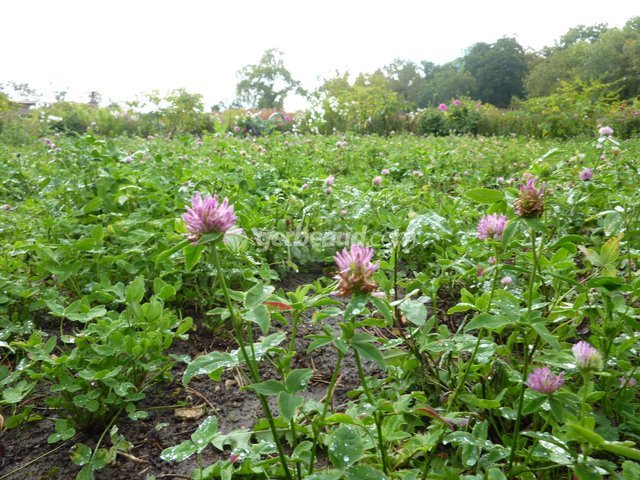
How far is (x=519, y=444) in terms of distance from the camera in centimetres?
106

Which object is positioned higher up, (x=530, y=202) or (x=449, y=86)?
(x=449, y=86)

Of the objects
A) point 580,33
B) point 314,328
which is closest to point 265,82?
point 580,33

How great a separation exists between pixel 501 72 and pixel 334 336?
167ft

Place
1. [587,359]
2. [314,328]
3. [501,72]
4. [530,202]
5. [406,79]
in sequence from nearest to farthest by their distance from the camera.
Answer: [587,359], [530,202], [314,328], [501,72], [406,79]

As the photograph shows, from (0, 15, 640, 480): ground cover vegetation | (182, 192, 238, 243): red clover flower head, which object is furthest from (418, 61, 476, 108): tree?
(182, 192, 238, 243): red clover flower head

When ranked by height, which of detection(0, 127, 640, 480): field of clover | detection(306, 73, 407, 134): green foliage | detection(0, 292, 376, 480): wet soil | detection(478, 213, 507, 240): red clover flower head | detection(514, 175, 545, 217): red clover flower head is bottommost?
detection(0, 292, 376, 480): wet soil

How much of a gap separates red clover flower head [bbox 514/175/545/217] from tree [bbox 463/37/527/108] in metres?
47.5

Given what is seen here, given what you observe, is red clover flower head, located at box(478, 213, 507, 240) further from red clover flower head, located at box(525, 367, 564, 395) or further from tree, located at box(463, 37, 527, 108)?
tree, located at box(463, 37, 527, 108)

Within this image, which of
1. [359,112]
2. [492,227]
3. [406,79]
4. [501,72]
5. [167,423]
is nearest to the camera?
[492,227]

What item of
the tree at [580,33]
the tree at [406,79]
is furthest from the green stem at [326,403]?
the tree at [406,79]

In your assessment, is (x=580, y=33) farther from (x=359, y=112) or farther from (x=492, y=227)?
(x=492, y=227)

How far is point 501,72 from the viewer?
44.3m

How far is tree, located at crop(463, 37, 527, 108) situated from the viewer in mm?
43406

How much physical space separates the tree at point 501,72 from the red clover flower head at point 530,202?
47514 mm
